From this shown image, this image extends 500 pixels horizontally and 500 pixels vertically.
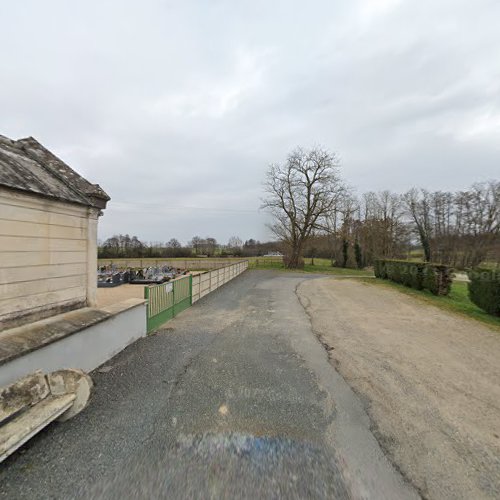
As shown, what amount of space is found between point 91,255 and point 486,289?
37.5 feet

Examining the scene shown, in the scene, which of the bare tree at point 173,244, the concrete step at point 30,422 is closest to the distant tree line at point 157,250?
the bare tree at point 173,244

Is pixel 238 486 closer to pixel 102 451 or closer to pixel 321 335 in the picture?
pixel 102 451

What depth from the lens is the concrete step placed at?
2133 mm

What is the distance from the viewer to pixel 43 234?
12.4ft

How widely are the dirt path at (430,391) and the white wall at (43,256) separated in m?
4.61

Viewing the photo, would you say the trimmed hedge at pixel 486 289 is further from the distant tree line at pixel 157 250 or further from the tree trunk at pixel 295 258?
the distant tree line at pixel 157 250

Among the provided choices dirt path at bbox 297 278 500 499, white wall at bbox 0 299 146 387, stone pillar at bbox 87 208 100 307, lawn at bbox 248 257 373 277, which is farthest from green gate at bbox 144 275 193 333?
lawn at bbox 248 257 373 277

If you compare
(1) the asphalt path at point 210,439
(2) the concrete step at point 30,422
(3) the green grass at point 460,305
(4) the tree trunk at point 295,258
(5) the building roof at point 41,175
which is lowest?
(3) the green grass at point 460,305

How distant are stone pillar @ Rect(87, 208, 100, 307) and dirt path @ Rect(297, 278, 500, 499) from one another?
4.58 meters

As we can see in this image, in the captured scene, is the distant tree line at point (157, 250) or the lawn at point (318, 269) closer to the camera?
the lawn at point (318, 269)

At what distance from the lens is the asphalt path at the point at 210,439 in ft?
6.86

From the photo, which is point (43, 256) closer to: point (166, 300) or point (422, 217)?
point (166, 300)

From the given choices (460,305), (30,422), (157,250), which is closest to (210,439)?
(30,422)

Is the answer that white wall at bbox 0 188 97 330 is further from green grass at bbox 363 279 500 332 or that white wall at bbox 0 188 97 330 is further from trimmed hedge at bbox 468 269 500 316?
trimmed hedge at bbox 468 269 500 316
